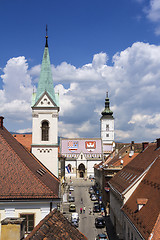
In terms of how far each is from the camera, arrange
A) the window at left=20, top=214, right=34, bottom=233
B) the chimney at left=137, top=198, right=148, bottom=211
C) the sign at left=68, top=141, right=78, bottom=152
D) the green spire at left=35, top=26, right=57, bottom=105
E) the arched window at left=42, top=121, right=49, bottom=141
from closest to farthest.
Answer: the window at left=20, top=214, right=34, bottom=233, the chimney at left=137, top=198, right=148, bottom=211, the arched window at left=42, top=121, right=49, bottom=141, the green spire at left=35, top=26, right=57, bottom=105, the sign at left=68, top=141, right=78, bottom=152

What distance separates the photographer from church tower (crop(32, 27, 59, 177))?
115 feet

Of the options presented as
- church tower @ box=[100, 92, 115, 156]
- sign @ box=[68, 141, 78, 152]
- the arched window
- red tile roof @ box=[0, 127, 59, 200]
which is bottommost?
red tile roof @ box=[0, 127, 59, 200]

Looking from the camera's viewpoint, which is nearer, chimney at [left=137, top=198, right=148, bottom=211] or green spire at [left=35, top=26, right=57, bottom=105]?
chimney at [left=137, top=198, right=148, bottom=211]

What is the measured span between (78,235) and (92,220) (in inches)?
1341

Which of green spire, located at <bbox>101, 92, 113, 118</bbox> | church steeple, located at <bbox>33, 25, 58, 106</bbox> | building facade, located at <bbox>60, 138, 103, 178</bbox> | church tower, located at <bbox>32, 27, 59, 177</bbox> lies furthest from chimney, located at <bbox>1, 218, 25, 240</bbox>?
green spire, located at <bbox>101, 92, 113, 118</bbox>

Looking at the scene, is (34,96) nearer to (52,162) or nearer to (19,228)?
(52,162)

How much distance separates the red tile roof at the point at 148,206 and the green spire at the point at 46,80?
14.7 m

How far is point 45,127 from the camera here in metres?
35.9

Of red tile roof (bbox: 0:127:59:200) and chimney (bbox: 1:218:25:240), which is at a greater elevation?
red tile roof (bbox: 0:127:59:200)

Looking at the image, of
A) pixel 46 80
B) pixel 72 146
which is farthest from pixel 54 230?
pixel 72 146

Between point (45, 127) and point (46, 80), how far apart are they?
6208 millimetres

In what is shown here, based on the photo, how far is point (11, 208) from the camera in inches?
718

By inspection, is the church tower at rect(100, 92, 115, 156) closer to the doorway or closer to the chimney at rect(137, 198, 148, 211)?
the doorway

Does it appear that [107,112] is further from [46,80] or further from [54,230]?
[54,230]
